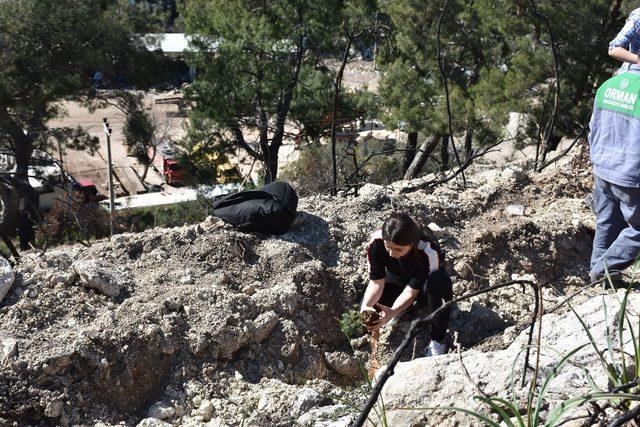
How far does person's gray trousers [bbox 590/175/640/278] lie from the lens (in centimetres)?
315

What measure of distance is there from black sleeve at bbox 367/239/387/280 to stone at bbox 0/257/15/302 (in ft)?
5.38

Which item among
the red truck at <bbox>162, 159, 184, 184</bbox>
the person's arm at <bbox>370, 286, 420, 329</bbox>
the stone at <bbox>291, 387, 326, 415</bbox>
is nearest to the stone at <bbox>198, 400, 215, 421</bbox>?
the stone at <bbox>291, 387, 326, 415</bbox>

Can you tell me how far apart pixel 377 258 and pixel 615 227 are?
3.80 ft

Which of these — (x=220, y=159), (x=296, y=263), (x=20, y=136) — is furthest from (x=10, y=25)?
(x=296, y=263)

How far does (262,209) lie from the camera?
403 centimetres

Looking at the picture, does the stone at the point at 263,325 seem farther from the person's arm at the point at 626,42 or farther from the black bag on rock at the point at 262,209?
the person's arm at the point at 626,42

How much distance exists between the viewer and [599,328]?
2594 mm

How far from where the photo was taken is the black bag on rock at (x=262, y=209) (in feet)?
13.3

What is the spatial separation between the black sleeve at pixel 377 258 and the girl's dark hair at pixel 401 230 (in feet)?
0.67

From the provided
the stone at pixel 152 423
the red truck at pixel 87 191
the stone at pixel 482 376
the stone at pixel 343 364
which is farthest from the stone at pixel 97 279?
the red truck at pixel 87 191

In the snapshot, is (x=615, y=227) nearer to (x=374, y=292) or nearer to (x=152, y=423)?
(x=374, y=292)

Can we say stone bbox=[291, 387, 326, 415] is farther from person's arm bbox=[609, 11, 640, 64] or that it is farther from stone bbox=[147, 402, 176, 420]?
person's arm bbox=[609, 11, 640, 64]

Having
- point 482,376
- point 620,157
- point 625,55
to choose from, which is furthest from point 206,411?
point 625,55

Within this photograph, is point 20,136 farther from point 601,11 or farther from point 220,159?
point 601,11
